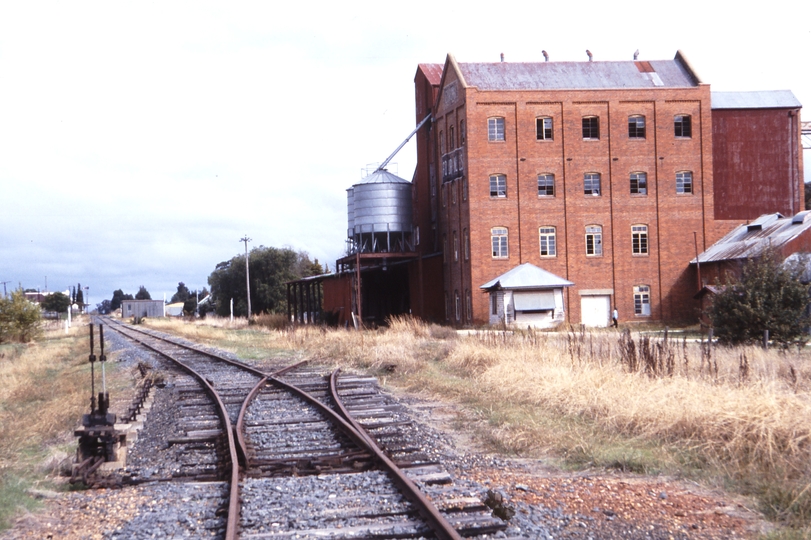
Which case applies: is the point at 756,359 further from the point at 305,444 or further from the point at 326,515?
the point at 326,515

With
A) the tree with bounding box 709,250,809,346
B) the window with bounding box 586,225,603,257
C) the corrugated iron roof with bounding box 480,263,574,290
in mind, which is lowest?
the tree with bounding box 709,250,809,346

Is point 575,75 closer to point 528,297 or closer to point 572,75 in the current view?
point 572,75

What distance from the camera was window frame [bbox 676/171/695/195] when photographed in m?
47.6

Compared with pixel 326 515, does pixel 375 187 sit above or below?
above

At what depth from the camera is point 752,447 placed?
26.1ft

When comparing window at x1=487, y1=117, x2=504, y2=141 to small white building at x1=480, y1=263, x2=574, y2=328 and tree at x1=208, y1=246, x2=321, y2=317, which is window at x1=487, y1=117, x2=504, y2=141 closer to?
small white building at x1=480, y1=263, x2=574, y2=328

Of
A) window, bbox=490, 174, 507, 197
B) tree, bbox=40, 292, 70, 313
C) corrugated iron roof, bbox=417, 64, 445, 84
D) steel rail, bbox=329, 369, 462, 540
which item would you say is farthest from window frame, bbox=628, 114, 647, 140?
tree, bbox=40, 292, 70, 313

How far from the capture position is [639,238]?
47.1 metres

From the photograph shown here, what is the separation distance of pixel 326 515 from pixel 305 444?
10.5ft

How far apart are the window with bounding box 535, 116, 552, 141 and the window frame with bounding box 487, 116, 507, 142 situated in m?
1.95

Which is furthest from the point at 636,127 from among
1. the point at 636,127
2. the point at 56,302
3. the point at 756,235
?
the point at 56,302

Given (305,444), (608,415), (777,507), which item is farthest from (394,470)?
(608,415)

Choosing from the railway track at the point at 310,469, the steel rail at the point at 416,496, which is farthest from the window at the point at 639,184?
the steel rail at the point at 416,496

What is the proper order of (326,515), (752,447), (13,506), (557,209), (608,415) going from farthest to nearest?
(557,209) → (608,415) → (752,447) → (13,506) → (326,515)
